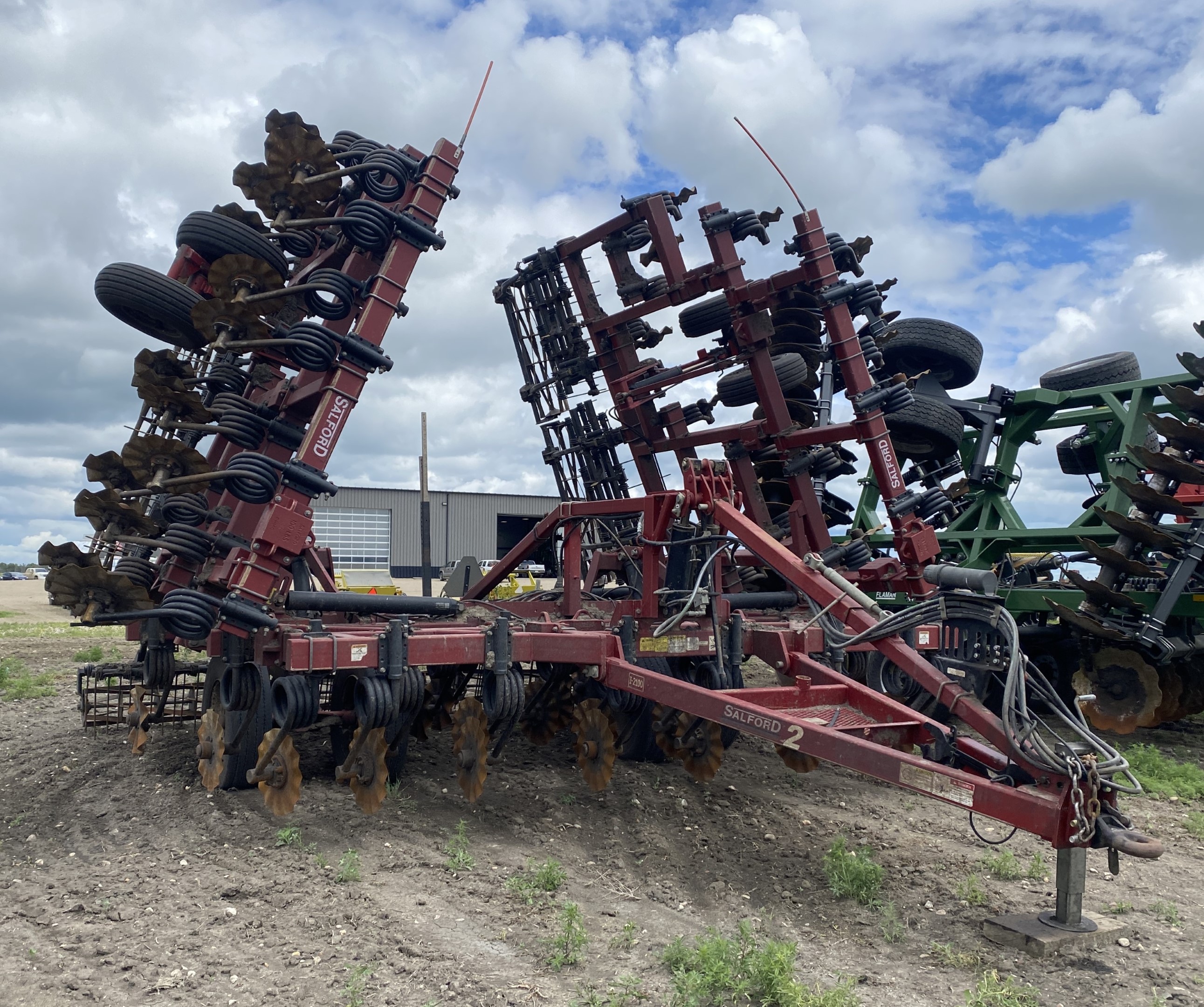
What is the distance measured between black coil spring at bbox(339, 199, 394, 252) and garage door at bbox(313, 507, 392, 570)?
28.7 meters

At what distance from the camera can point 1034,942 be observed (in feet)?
13.6

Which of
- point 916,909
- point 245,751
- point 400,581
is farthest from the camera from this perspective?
point 400,581

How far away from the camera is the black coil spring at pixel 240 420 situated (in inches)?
273

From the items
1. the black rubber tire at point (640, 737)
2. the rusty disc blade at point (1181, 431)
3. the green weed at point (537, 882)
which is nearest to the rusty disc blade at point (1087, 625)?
the rusty disc blade at point (1181, 431)

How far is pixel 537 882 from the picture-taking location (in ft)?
16.3

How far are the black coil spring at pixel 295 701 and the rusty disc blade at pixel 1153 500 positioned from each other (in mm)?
7896

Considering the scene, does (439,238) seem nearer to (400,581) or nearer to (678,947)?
(678,947)

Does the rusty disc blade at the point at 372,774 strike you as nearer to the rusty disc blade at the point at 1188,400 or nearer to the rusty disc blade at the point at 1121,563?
the rusty disc blade at the point at 1121,563

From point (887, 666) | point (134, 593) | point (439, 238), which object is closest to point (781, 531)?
point (887, 666)

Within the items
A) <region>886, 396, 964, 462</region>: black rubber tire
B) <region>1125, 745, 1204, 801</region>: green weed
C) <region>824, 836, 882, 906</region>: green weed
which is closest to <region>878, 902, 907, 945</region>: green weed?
<region>824, 836, 882, 906</region>: green weed

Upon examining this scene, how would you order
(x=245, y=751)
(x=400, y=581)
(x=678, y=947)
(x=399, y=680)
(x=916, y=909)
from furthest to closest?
(x=400, y=581) → (x=245, y=751) → (x=399, y=680) → (x=916, y=909) → (x=678, y=947)

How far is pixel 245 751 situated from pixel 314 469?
6.21ft

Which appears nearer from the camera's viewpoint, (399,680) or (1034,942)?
(1034,942)

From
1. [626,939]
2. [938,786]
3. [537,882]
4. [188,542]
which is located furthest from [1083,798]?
[188,542]
